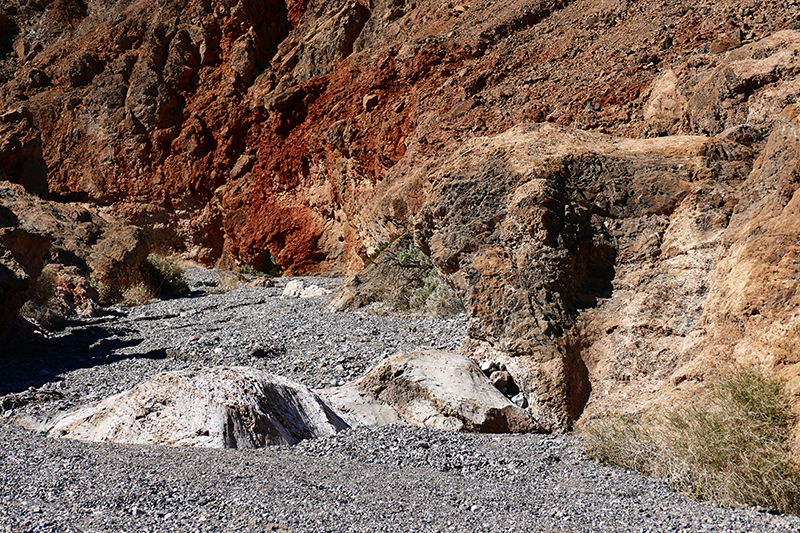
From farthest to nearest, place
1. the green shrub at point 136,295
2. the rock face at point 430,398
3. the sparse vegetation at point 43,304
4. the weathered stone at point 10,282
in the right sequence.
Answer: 1. the green shrub at point 136,295
2. the sparse vegetation at point 43,304
3. the weathered stone at point 10,282
4. the rock face at point 430,398

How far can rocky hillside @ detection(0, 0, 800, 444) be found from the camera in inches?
179

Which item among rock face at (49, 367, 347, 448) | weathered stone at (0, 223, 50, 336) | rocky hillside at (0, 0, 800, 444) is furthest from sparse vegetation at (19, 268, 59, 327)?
rocky hillside at (0, 0, 800, 444)

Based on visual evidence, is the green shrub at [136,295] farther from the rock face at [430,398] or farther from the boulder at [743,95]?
the boulder at [743,95]

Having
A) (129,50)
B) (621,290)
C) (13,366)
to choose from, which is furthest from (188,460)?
(129,50)

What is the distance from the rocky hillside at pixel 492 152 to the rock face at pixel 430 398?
0.27 metres

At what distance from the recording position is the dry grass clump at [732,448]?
9.35ft

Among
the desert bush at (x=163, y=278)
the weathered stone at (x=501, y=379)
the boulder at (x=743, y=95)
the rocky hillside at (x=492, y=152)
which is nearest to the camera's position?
the rocky hillside at (x=492, y=152)

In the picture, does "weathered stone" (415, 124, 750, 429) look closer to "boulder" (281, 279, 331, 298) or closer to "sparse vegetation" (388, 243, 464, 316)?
"sparse vegetation" (388, 243, 464, 316)

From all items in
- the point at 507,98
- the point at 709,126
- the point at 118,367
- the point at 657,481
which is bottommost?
the point at 657,481

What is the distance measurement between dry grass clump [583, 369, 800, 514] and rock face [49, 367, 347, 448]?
2.25m

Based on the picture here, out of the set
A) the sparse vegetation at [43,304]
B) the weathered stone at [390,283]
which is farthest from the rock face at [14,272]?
the weathered stone at [390,283]

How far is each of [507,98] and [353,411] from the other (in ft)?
32.0

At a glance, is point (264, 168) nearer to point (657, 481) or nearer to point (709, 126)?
point (709, 126)

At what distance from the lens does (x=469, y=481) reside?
3.54 m
